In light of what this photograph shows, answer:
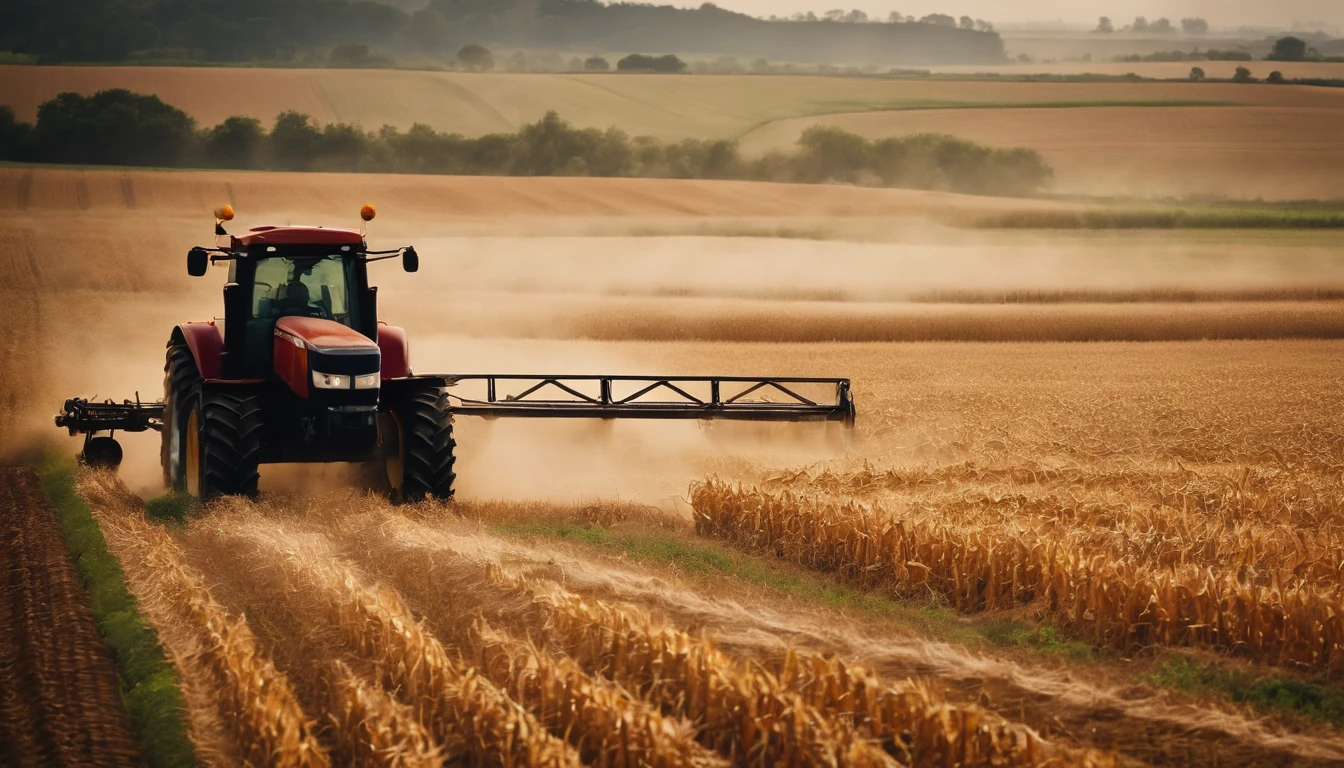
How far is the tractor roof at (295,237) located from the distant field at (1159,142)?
1982 inches

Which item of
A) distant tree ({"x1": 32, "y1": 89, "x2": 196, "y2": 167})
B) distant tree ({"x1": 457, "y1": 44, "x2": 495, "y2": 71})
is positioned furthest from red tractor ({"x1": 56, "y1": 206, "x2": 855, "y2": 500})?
distant tree ({"x1": 457, "y1": 44, "x2": 495, "y2": 71})

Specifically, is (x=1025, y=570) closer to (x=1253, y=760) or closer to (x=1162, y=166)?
(x=1253, y=760)

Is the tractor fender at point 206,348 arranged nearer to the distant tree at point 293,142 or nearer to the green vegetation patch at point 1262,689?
the green vegetation patch at point 1262,689

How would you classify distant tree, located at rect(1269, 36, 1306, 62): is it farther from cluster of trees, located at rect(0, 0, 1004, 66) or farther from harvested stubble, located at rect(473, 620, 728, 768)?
harvested stubble, located at rect(473, 620, 728, 768)

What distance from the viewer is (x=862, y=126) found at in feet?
236

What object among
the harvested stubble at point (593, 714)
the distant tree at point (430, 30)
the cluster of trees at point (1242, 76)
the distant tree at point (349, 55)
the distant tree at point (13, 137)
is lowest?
the harvested stubble at point (593, 714)

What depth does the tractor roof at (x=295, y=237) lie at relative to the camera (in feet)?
→ 44.3

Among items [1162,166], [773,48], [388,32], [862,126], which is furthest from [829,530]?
[773,48]

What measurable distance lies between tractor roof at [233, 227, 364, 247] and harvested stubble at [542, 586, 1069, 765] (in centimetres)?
686

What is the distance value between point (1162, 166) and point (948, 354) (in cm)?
3841

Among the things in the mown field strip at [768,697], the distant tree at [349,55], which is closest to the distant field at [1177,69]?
the distant tree at [349,55]

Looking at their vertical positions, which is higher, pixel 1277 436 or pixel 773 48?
pixel 773 48

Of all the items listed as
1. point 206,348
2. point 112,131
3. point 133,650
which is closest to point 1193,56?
point 112,131

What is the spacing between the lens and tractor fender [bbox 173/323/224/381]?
1365 centimetres
